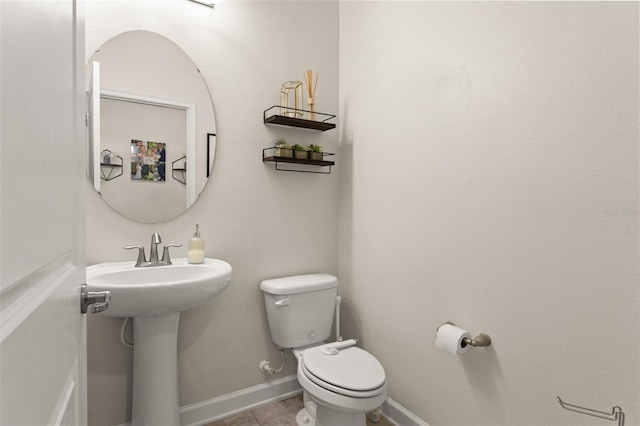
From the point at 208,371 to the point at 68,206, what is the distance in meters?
1.56

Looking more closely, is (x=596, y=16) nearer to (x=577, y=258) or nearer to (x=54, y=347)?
(x=577, y=258)

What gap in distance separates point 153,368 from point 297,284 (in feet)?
2.54

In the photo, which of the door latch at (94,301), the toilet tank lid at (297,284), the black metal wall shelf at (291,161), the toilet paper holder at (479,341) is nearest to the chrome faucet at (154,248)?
the toilet tank lid at (297,284)

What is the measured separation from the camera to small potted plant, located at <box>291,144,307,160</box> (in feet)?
6.63

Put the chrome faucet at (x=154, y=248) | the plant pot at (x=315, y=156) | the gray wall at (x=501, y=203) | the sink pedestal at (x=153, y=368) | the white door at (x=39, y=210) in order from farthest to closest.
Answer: the plant pot at (x=315, y=156) → the chrome faucet at (x=154, y=248) → the sink pedestal at (x=153, y=368) → the gray wall at (x=501, y=203) → the white door at (x=39, y=210)

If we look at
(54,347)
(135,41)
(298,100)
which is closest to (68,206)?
(54,347)

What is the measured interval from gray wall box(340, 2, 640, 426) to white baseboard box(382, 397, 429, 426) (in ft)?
0.17

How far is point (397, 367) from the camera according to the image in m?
1.93

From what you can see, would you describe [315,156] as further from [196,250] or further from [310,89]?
[196,250]

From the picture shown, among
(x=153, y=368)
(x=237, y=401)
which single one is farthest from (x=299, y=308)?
(x=153, y=368)

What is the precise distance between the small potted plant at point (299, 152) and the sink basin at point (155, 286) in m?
0.72

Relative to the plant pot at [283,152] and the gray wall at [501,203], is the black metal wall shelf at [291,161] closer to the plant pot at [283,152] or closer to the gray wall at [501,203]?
the plant pot at [283,152]

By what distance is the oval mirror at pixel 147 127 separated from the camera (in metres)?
1.64

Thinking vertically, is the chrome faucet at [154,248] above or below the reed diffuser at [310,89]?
below
